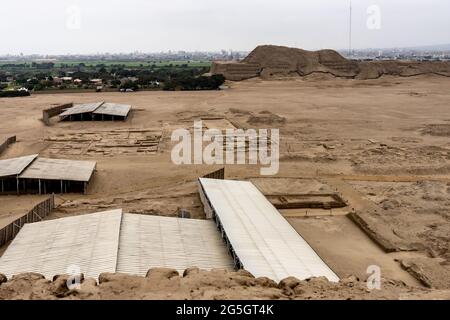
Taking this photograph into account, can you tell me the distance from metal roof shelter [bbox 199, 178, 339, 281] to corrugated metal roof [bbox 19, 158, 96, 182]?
24.8 feet

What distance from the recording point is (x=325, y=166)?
31469 millimetres

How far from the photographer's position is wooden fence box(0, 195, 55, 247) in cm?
1777

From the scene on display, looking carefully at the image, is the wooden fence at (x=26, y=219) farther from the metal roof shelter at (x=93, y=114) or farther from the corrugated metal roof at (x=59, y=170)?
the metal roof shelter at (x=93, y=114)

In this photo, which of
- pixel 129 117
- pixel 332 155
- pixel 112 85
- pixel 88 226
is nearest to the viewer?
pixel 88 226

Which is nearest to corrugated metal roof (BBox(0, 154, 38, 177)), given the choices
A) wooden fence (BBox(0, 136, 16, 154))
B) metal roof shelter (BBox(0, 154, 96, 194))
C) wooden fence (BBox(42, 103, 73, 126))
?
metal roof shelter (BBox(0, 154, 96, 194))

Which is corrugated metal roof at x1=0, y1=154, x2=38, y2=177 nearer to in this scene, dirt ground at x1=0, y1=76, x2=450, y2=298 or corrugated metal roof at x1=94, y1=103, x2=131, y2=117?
dirt ground at x1=0, y1=76, x2=450, y2=298

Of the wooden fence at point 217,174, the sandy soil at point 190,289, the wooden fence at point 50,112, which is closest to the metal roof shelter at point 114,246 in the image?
the sandy soil at point 190,289

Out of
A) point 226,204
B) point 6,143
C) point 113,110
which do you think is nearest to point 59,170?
point 226,204

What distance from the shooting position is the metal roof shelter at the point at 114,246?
45.5 feet

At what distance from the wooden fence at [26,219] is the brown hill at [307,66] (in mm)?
73271
